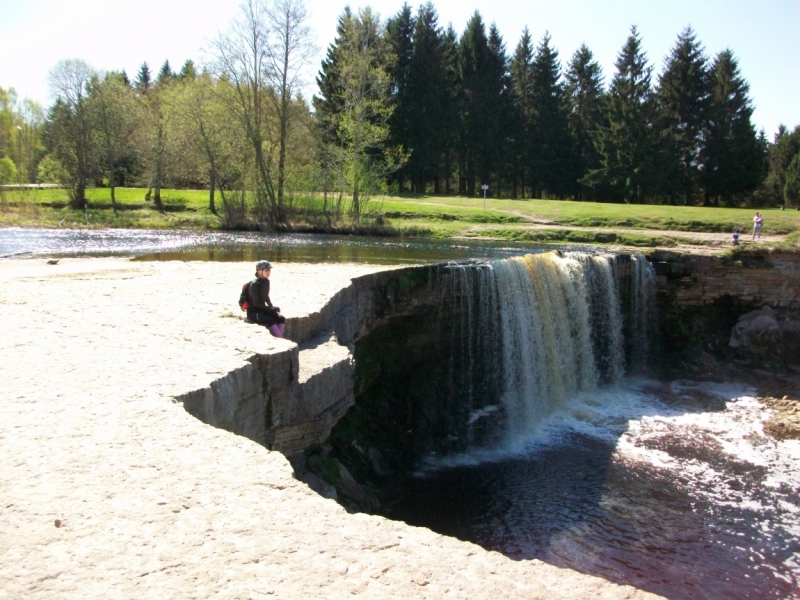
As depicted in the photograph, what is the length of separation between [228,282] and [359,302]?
2.52 m

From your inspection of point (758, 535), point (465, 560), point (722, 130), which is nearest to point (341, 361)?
point (465, 560)

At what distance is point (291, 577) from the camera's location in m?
3.41

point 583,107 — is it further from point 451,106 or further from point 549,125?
point 451,106

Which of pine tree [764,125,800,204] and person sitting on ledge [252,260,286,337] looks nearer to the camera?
person sitting on ledge [252,260,286,337]

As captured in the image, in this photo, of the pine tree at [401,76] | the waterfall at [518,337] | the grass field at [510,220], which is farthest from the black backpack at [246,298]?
the pine tree at [401,76]

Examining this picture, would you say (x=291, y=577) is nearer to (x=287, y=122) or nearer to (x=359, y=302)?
(x=359, y=302)

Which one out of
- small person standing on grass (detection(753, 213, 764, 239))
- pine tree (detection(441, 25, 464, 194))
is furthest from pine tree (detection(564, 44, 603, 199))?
small person standing on grass (detection(753, 213, 764, 239))

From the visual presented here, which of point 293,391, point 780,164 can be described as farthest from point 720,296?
point 780,164

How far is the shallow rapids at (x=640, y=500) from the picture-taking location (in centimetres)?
877

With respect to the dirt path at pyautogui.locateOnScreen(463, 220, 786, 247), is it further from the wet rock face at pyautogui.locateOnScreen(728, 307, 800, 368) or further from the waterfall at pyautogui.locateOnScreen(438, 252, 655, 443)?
the waterfall at pyautogui.locateOnScreen(438, 252, 655, 443)

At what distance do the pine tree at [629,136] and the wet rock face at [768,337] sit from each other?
1018 inches

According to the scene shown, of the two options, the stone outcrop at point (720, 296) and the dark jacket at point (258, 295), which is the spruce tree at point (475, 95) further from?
the dark jacket at point (258, 295)

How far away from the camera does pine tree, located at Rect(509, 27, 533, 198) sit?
5031 cm

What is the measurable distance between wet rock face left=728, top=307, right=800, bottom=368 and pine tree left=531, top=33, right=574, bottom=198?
104 feet
